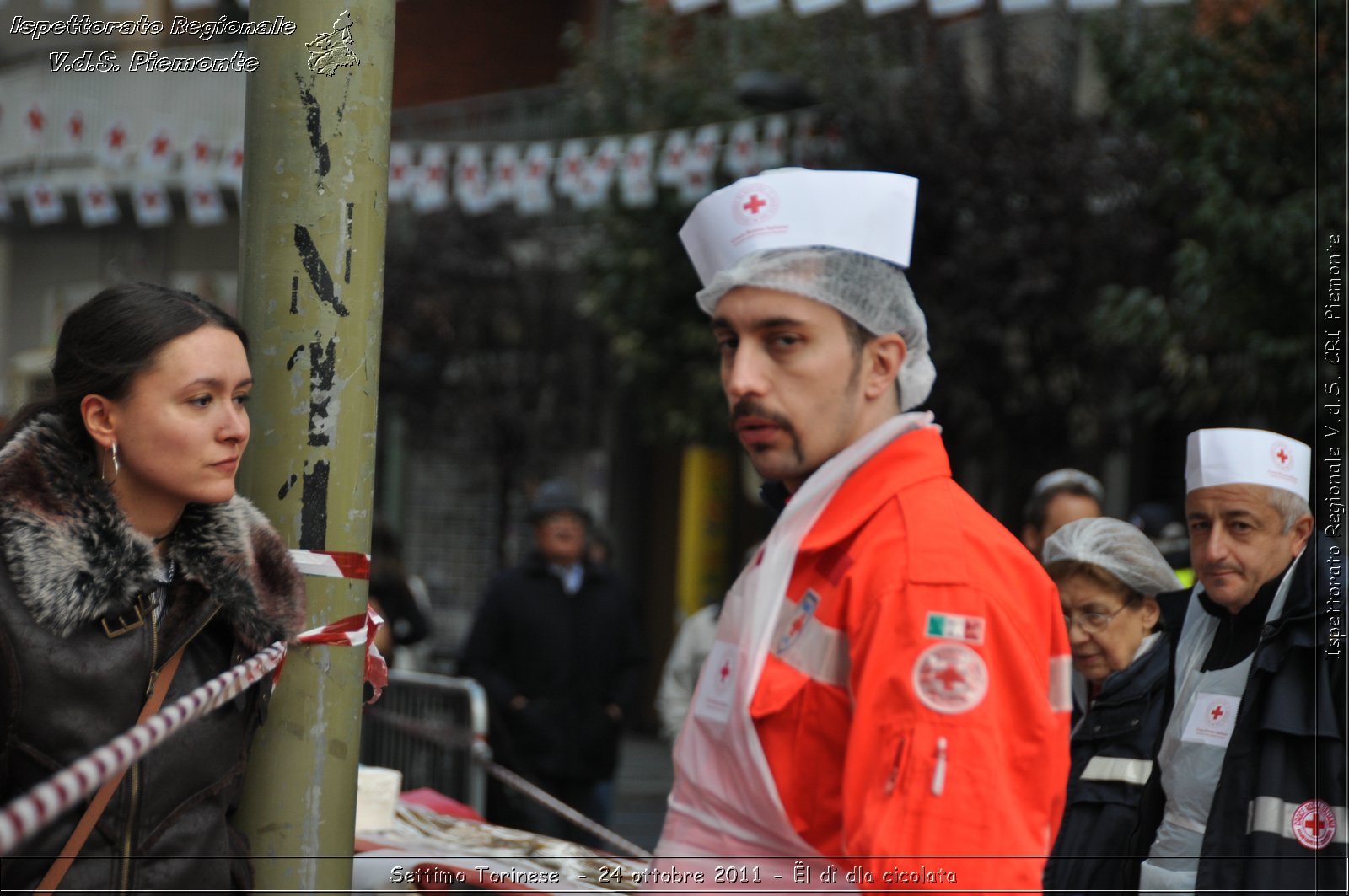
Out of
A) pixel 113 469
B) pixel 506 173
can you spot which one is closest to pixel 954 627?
pixel 113 469

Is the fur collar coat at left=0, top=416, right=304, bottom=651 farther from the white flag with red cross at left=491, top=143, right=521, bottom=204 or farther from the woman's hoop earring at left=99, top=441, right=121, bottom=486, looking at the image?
the white flag with red cross at left=491, top=143, right=521, bottom=204

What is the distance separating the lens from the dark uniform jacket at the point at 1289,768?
11.1 ft

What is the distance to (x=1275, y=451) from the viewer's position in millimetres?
3816

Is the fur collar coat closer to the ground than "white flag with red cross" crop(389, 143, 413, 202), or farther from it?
closer to the ground

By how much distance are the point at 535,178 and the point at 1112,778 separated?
1067 centimetres

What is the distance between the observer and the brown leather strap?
2.18 m

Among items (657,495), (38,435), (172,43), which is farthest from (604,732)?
(657,495)

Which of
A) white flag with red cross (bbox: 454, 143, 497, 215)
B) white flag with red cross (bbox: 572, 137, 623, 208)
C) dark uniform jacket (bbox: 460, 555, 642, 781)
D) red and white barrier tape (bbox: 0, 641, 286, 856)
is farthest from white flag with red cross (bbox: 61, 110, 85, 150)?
red and white barrier tape (bbox: 0, 641, 286, 856)

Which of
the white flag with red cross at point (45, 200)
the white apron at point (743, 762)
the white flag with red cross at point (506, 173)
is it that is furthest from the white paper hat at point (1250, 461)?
the white flag with red cross at point (45, 200)

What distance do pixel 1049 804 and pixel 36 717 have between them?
1388mm

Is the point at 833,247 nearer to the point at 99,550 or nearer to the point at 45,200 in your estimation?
the point at 99,550

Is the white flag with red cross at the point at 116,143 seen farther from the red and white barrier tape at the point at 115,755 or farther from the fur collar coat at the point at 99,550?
the red and white barrier tape at the point at 115,755

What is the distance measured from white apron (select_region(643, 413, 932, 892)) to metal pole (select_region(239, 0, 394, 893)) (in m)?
0.59

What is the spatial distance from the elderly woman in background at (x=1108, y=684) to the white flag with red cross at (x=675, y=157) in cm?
934
